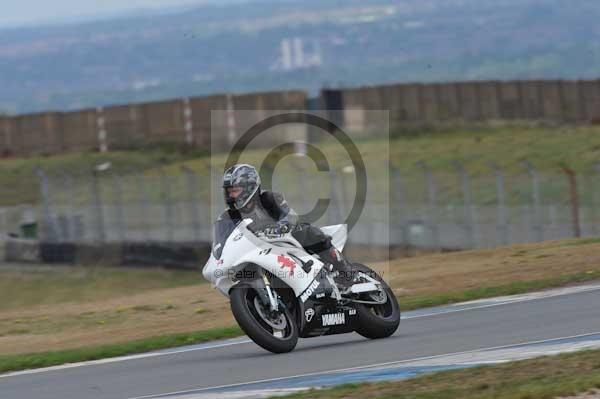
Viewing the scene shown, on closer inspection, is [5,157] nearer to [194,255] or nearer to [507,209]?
[194,255]

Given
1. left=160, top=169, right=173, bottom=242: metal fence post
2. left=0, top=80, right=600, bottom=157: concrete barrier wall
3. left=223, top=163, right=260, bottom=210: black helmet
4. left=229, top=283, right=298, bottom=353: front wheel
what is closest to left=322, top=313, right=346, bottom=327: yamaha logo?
left=229, top=283, right=298, bottom=353: front wheel

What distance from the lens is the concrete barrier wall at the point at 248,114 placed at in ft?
150

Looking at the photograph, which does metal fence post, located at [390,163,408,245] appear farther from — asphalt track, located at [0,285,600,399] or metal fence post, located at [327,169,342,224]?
asphalt track, located at [0,285,600,399]

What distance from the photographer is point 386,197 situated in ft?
91.8

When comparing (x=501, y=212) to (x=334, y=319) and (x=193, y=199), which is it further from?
(x=334, y=319)

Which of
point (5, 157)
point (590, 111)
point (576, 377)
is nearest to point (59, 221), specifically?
point (5, 157)

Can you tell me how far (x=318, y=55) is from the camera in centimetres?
15038

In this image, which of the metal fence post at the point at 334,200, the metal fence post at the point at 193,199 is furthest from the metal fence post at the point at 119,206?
the metal fence post at the point at 334,200

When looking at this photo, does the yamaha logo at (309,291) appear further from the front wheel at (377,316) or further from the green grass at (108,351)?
the green grass at (108,351)

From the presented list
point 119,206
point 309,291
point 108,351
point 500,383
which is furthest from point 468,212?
point 500,383

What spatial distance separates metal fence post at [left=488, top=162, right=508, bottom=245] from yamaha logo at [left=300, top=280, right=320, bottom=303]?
47.2 feet

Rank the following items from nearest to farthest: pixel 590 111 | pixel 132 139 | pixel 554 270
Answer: pixel 554 270, pixel 590 111, pixel 132 139

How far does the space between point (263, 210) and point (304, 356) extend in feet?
4.38

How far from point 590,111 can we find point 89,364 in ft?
106
